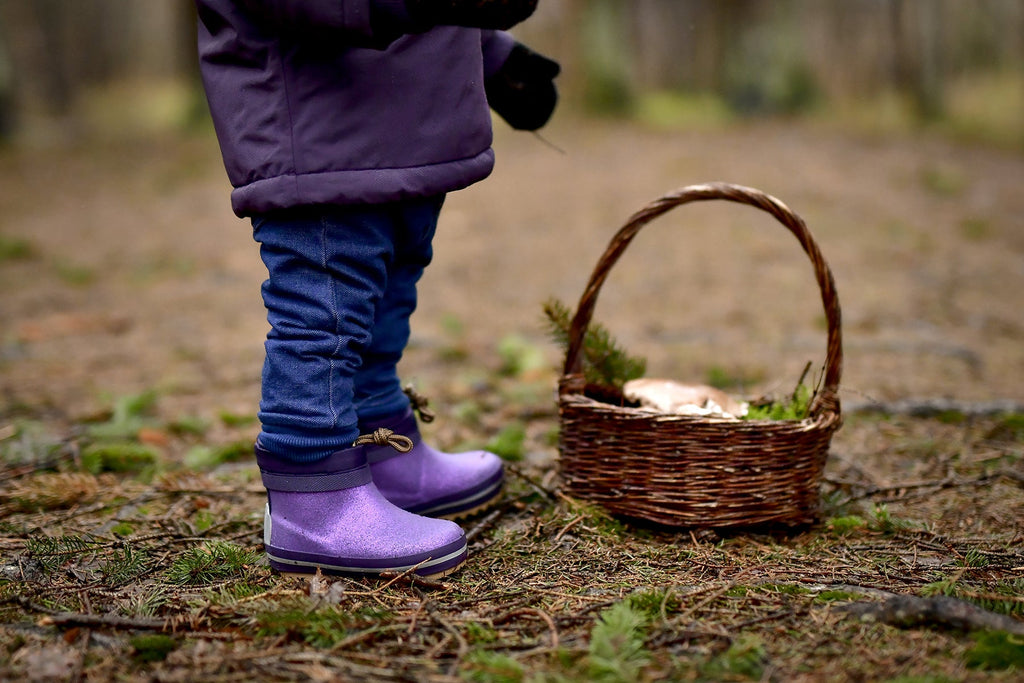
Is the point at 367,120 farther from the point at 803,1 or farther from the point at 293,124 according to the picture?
the point at 803,1

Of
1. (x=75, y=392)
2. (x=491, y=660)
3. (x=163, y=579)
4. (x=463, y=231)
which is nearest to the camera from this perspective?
(x=491, y=660)

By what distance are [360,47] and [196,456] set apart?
59.2 inches

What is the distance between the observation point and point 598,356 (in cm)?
217

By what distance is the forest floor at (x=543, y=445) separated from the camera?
135 centimetres

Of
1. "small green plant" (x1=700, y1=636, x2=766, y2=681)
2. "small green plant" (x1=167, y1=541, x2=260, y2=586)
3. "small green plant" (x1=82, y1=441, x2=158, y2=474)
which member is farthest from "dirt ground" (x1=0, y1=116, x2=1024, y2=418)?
"small green plant" (x1=167, y1=541, x2=260, y2=586)

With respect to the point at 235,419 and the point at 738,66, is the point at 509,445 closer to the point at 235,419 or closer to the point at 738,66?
the point at 235,419

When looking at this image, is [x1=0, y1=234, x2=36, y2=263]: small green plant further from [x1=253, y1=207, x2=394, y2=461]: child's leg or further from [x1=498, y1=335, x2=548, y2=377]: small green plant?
[x1=253, y1=207, x2=394, y2=461]: child's leg

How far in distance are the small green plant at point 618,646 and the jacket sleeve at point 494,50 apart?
1196 millimetres

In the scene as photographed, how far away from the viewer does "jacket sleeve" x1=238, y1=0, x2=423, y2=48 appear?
1.37 m

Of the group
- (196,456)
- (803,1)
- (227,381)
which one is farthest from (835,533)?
(803,1)

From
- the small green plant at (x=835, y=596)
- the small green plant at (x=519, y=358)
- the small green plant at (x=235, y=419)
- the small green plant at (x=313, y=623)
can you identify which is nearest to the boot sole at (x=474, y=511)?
the small green plant at (x=313, y=623)

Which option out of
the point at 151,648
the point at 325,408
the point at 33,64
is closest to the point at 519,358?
the point at 325,408

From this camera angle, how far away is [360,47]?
4.82 feet

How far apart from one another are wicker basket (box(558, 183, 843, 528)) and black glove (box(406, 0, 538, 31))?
579 millimetres
